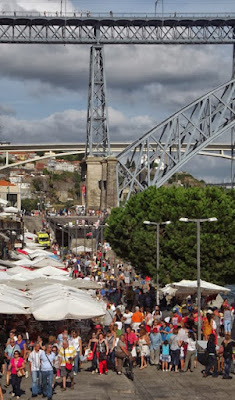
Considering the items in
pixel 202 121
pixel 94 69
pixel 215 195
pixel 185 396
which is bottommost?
pixel 185 396

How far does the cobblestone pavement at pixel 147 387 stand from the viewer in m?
20.5

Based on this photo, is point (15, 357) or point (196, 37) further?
point (196, 37)

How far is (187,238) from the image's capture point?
152 feet

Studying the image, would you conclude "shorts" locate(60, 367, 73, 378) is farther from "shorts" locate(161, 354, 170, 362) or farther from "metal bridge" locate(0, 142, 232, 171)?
"metal bridge" locate(0, 142, 232, 171)

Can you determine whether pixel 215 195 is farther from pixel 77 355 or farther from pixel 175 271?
pixel 77 355

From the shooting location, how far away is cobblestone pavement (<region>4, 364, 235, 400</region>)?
20453mm

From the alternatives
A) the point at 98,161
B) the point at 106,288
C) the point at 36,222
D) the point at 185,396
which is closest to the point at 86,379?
the point at 185,396

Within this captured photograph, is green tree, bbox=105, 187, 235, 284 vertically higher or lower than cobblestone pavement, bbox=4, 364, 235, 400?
higher

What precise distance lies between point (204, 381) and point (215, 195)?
26.5 m

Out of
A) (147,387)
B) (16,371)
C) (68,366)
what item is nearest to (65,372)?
(68,366)

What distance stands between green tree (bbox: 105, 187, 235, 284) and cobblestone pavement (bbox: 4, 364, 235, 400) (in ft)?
71.0

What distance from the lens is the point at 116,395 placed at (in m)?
20.5

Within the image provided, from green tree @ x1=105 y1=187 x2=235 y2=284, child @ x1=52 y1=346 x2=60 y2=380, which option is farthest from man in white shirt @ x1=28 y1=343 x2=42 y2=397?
green tree @ x1=105 y1=187 x2=235 y2=284

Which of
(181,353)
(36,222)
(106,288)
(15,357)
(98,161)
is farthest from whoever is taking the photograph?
(36,222)
